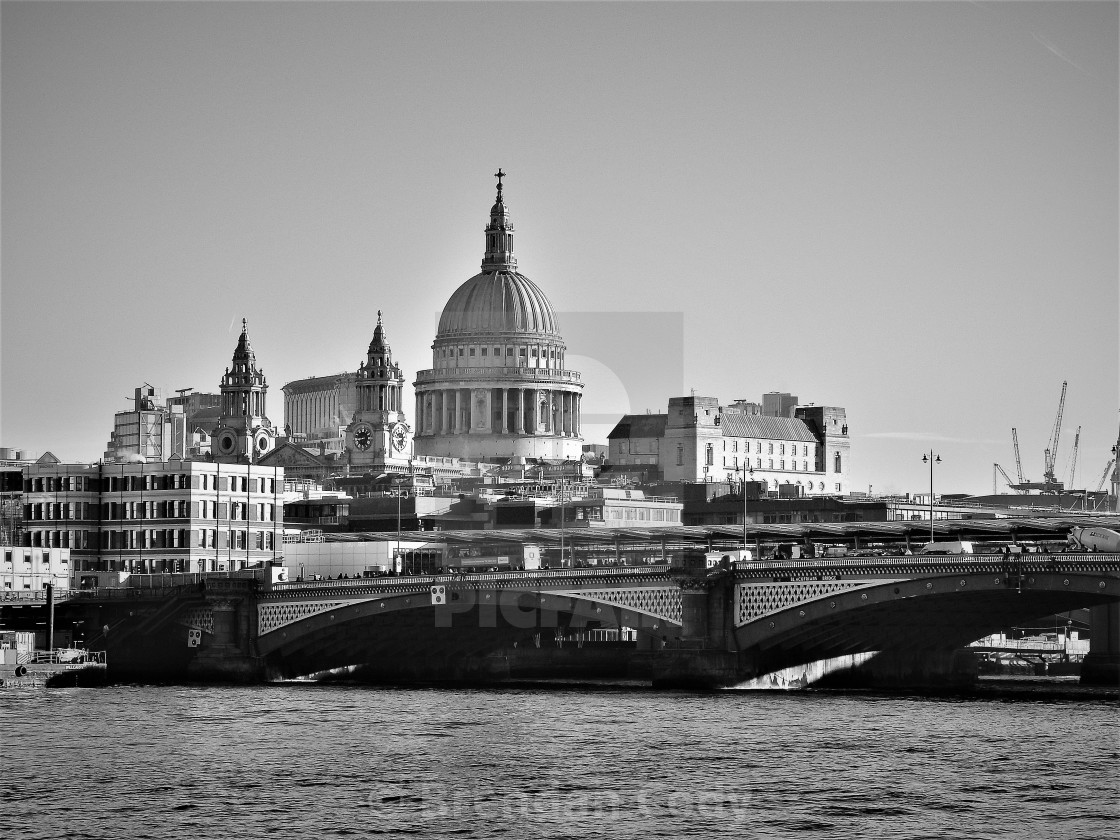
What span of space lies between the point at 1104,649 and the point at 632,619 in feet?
87.1

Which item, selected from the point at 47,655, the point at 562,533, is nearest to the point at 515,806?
the point at 47,655

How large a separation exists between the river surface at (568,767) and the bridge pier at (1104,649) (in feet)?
54.6

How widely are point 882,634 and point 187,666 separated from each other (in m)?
36.8

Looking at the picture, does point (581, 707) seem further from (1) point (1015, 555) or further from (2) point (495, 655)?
(2) point (495, 655)

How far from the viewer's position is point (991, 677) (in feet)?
449

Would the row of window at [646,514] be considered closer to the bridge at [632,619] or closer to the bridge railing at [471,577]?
the bridge at [632,619]

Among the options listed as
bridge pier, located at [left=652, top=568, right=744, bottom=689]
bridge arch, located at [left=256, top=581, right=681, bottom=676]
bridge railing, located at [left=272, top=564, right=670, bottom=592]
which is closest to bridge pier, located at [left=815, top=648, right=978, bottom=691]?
bridge pier, located at [left=652, top=568, right=744, bottom=689]

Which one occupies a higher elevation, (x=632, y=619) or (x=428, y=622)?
(x=632, y=619)

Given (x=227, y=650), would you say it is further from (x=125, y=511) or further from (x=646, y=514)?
Result: (x=646, y=514)

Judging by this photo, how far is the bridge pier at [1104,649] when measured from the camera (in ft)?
408

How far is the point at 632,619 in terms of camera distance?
11669 cm

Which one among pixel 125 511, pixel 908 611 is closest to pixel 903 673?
pixel 908 611

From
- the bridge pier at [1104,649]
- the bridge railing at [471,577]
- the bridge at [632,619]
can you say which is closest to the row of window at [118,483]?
the bridge at [632,619]

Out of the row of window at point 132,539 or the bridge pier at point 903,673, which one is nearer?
the bridge pier at point 903,673
